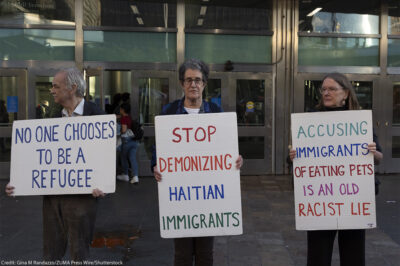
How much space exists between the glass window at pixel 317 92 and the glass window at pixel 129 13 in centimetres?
311

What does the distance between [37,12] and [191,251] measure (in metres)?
7.02

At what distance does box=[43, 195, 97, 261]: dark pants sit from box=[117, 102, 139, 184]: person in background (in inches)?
195

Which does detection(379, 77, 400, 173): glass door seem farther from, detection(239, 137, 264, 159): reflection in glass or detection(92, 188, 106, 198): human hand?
detection(92, 188, 106, 198): human hand

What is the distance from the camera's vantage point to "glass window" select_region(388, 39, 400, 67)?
30.2 ft

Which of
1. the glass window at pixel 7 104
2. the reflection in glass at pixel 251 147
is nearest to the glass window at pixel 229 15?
the reflection in glass at pixel 251 147

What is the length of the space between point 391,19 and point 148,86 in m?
5.35

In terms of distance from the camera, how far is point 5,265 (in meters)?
4.12

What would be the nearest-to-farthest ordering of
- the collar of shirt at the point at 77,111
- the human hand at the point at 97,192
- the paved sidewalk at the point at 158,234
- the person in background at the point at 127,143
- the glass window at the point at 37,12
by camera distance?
the human hand at the point at 97,192 → the collar of shirt at the point at 77,111 → the paved sidewalk at the point at 158,234 → the person in background at the point at 127,143 → the glass window at the point at 37,12

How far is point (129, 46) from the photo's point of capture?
344 inches

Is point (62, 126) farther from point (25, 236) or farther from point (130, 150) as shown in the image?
point (130, 150)

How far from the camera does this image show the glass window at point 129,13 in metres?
8.65

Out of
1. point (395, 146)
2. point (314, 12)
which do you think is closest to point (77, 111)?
point (314, 12)

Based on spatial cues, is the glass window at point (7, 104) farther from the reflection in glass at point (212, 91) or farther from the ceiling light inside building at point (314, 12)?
the ceiling light inside building at point (314, 12)

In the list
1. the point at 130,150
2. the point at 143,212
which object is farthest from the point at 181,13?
the point at 143,212
